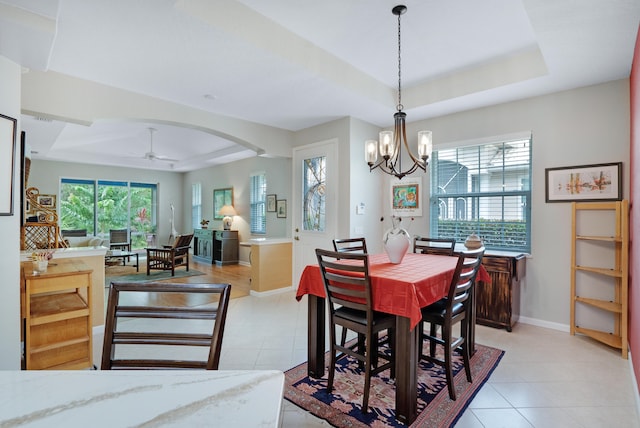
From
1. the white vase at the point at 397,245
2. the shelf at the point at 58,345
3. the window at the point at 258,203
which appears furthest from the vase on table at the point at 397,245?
the window at the point at 258,203

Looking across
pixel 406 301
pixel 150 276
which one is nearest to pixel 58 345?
pixel 406 301

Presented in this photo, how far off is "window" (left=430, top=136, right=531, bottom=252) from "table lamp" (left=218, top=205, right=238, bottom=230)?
4999mm

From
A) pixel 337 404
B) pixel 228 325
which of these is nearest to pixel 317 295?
pixel 337 404

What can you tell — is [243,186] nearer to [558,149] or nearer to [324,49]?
[324,49]

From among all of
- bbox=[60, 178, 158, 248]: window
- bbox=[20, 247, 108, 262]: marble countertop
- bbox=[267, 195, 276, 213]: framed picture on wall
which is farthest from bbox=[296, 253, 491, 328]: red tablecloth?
bbox=[60, 178, 158, 248]: window

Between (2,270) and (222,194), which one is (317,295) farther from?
(222,194)

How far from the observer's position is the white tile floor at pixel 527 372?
196cm

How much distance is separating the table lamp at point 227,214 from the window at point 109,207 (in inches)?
111

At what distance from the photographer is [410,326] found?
1868 millimetres

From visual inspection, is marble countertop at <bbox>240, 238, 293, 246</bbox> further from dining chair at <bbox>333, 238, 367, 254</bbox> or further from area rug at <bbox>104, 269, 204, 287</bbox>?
area rug at <bbox>104, 269, 204, 287</bbox>

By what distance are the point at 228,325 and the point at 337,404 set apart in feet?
6.02

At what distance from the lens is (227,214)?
25.7ft

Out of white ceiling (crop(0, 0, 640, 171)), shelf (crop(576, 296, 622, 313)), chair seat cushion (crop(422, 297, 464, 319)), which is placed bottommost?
shelf (crop(576, 296, 622, 313))

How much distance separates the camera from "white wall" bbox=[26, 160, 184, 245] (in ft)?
25.5
